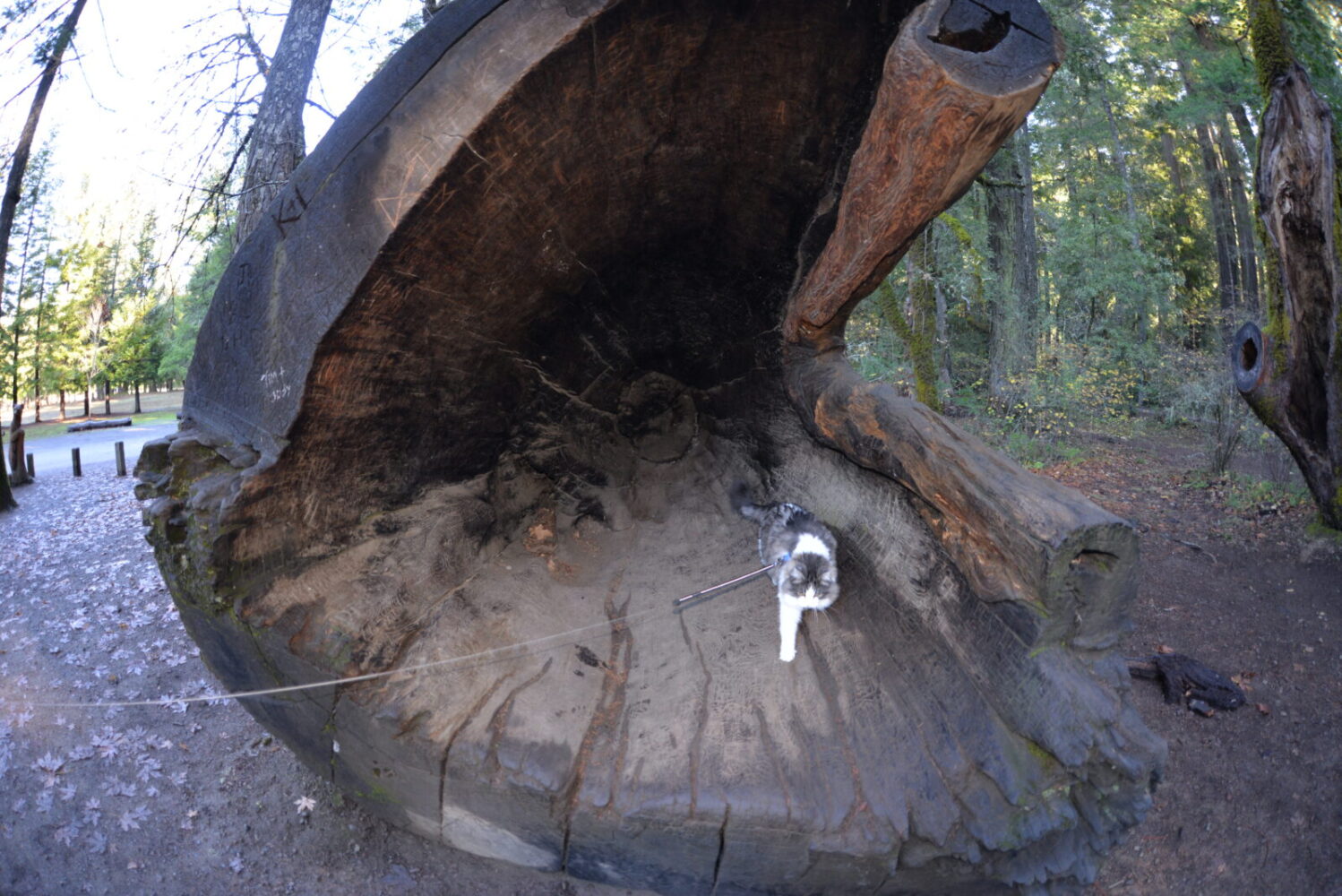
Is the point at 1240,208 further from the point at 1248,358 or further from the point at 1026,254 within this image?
the point at 1248,358

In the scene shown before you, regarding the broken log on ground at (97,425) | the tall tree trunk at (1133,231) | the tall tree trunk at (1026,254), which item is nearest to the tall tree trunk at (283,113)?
the tall tree trunk at (1026,254)

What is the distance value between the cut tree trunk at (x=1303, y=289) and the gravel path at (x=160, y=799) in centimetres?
522

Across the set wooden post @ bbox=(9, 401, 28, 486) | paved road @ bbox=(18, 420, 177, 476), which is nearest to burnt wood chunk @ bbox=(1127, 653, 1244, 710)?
paved road @ bbox=(18, 420, 177, 476)

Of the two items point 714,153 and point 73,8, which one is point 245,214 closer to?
point 73,8

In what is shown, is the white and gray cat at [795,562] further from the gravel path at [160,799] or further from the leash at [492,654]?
the gravel path at [160,799]

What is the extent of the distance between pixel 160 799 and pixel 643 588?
6.62ft

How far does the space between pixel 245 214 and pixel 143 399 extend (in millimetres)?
28410

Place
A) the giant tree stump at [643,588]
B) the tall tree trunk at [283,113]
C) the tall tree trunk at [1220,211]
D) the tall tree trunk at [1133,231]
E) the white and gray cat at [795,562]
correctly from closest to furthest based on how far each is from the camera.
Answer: the giant tree stump at [643,588]
the white and gray cat at [795,562]
the tall tree trunk at [283,113]
the tall tree trunk at [1133,231]
the tall tree trunk at [1220,211]

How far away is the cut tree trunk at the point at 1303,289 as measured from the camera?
460cm

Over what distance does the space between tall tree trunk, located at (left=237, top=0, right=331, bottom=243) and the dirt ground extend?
292 centimetres

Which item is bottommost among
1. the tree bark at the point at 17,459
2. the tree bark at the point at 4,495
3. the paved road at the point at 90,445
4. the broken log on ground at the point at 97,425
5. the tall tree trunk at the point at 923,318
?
the broken log on ground at the point at 97,425

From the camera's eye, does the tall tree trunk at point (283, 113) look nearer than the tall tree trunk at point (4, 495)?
Yes

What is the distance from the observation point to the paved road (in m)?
12.0

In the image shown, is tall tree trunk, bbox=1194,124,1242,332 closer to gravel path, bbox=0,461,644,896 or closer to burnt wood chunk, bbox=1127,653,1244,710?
burnt wood chunk, bbox=1127,653,1244,710
